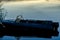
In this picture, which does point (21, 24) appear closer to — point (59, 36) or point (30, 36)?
point (30, 36)

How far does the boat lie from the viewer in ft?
4.83

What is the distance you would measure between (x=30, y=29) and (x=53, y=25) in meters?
0.16

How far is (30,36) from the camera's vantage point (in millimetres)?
1494

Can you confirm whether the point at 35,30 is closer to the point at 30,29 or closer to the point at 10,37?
the point at 30,29

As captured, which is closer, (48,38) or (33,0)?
(48,38)

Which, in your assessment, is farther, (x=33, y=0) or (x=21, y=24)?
(x=33, y=0)

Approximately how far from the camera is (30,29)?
4.91ft

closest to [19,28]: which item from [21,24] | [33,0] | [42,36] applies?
[21,24]

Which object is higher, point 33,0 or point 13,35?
point 33,0

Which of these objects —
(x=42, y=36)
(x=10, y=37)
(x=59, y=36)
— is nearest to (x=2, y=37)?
(x=10, y=37)

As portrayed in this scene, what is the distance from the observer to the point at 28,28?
149cm

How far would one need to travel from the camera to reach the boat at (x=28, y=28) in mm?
1473

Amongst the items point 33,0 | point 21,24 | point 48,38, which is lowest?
point 48,38

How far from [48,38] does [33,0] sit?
12.5 feet
